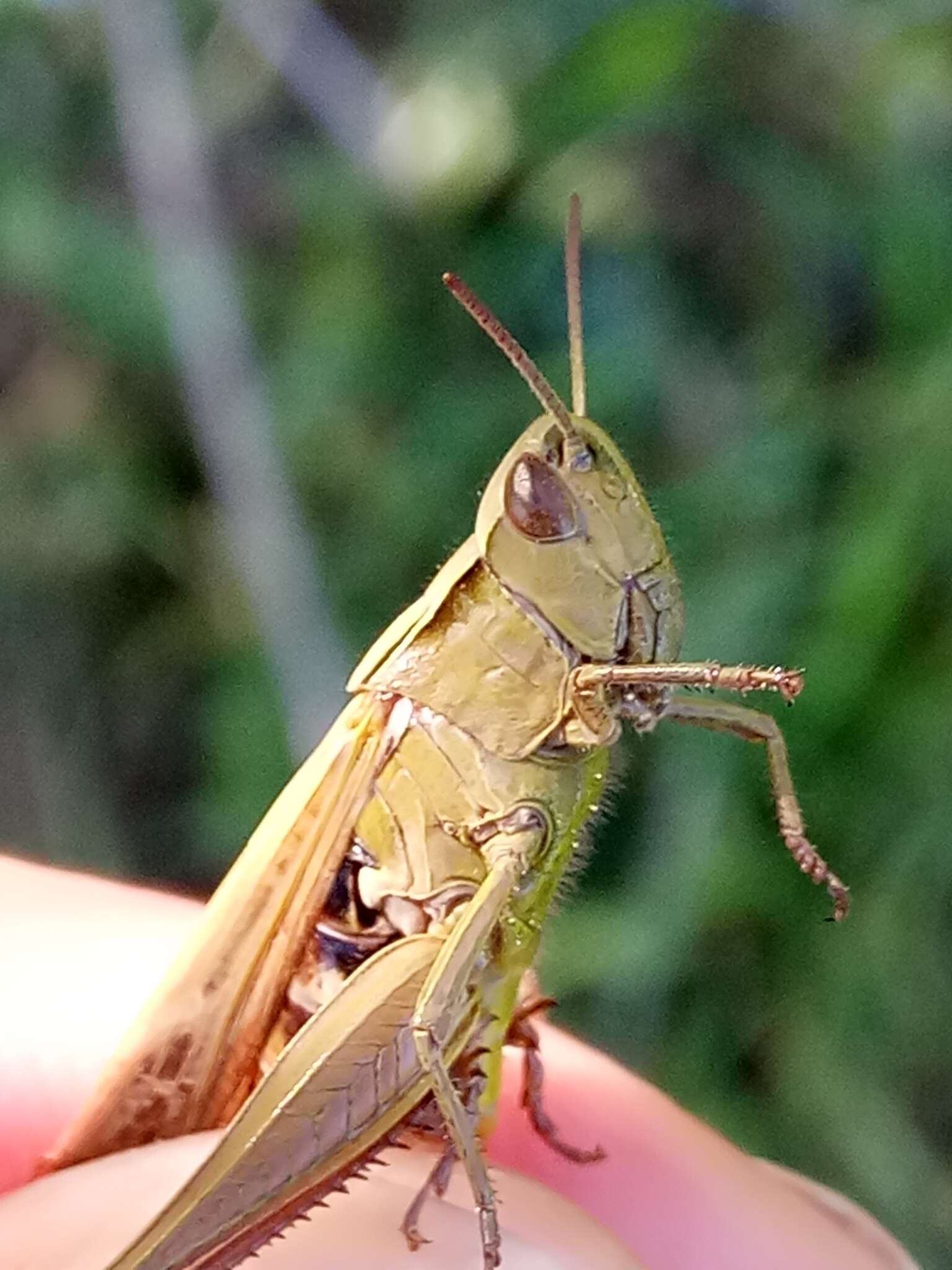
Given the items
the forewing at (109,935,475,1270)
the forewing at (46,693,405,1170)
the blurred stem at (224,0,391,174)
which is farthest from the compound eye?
the blurred stem at (224,0,391,174)

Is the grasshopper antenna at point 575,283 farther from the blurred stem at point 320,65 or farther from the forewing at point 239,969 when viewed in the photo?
the blurred stem at point 320,65

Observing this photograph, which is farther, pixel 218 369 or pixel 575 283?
pixel 218 369

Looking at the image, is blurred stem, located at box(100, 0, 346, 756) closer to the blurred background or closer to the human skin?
the blurred background

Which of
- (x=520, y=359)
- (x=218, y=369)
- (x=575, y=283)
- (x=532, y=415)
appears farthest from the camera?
(x=218, y=369)

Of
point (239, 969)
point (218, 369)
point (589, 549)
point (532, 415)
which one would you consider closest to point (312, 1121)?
point (239, 969)

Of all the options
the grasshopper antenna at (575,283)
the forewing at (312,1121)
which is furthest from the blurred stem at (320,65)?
the forewing at (312,1121)

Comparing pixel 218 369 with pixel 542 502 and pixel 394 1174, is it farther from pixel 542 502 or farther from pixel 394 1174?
pixel 394 1174

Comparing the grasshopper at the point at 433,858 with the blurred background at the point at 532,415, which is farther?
the blurred background at the point at 532,415
